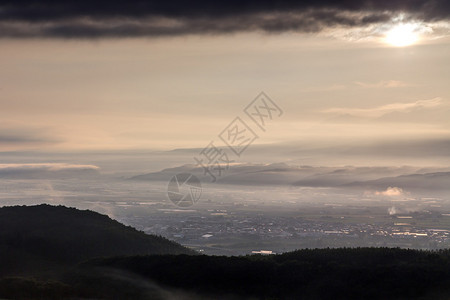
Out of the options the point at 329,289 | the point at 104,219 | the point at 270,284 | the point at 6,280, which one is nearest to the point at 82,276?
the point at 6,280

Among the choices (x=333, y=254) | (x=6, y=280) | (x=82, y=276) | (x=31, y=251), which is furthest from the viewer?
(x=31, y=251)

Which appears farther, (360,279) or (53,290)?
(360,279)

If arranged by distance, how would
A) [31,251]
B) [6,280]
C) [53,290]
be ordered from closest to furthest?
[53,290] → [6,280] → [31,251]

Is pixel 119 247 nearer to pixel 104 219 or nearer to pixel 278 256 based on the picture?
pixel 104 219

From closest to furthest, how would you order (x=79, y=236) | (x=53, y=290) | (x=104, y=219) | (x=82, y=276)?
1. (x=53, y=290)
2. (x=82, y=276)
3. (x=79, y=236)
4. (x=104, y=219)

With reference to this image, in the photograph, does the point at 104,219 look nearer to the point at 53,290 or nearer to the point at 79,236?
the point at 79,236

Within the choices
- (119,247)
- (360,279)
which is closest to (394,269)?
(360,279)

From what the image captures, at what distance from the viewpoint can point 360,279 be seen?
91125 millimetres

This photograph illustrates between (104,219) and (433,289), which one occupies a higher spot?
(104,219)

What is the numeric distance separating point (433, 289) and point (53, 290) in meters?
58.1

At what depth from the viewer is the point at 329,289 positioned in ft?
290

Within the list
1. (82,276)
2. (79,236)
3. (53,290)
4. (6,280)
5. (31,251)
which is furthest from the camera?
(79,236)

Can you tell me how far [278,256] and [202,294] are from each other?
79.5 ft

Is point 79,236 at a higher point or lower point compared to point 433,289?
higher
